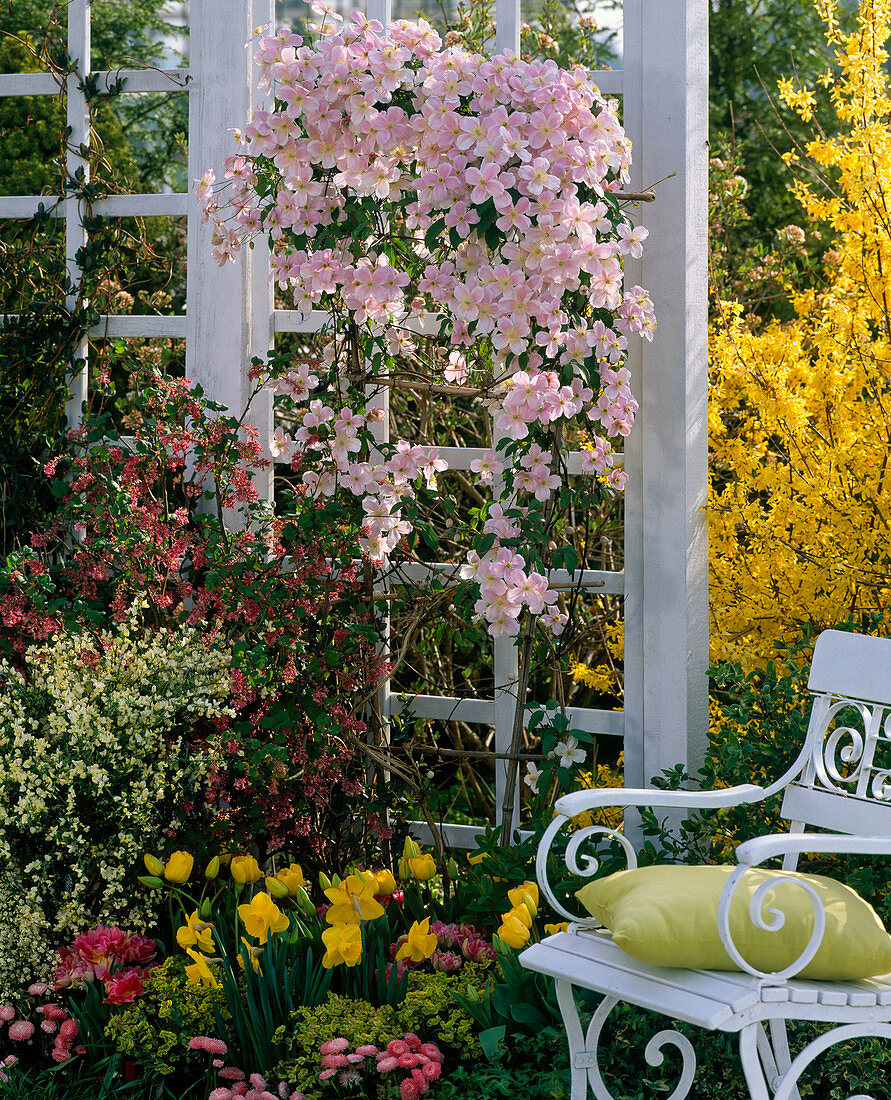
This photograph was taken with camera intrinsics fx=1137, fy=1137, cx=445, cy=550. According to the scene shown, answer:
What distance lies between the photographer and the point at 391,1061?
1.93m

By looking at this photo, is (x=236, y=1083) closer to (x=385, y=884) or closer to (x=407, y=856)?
(x=385, y=884)

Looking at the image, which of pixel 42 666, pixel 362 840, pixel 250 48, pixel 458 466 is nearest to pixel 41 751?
pixel 42 666

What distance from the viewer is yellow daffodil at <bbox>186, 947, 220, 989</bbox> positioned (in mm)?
2211

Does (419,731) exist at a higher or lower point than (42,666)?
lower

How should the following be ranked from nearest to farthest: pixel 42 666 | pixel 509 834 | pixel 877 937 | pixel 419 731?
pixel 877 937, pixel 42 666, pixel 509 834, pixel 419 731

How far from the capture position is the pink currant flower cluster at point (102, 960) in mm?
2271

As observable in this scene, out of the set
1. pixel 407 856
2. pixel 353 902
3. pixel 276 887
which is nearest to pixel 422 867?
pixel 407 856

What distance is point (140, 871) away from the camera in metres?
2.57

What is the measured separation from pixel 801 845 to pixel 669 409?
1.29m

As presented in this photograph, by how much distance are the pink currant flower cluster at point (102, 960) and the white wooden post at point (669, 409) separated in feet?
3.95

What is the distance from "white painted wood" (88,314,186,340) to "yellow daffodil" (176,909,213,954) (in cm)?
153

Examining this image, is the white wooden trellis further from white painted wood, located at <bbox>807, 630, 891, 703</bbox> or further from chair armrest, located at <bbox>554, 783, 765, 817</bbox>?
chair armrest, located at <bbox>554, 783, 765, 817</bbox>

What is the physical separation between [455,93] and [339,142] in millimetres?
261

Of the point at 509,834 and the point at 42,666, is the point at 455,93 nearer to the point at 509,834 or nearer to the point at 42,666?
the point at 42,666
